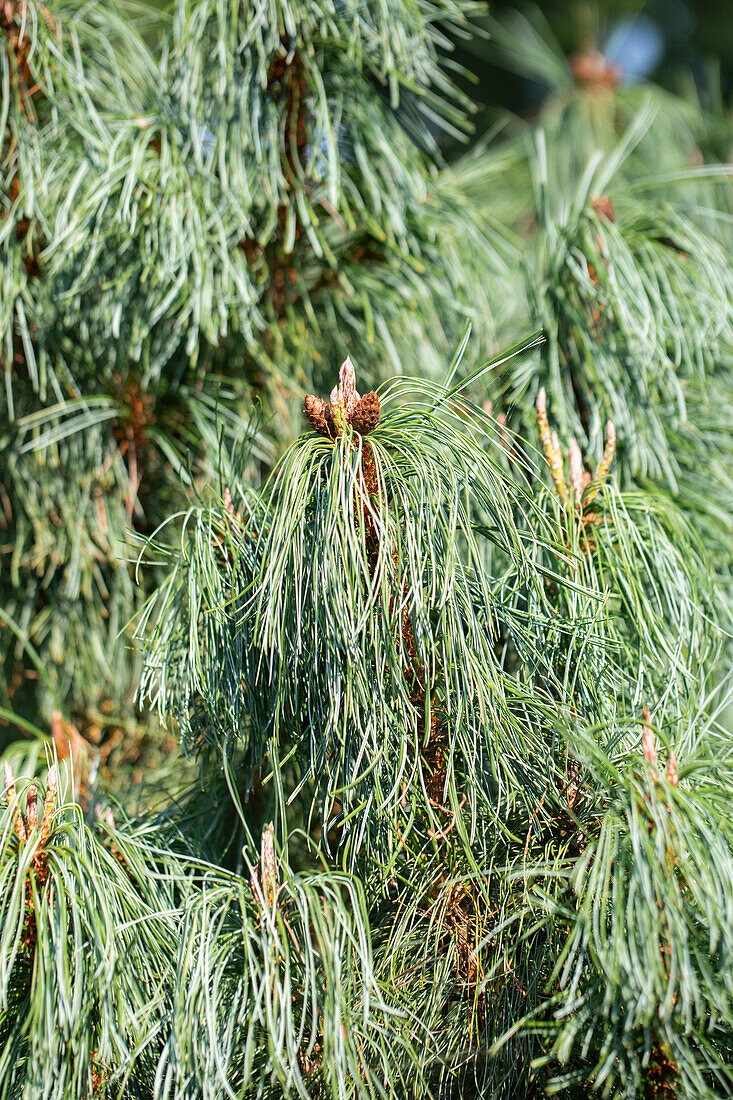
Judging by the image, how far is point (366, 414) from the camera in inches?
16.4

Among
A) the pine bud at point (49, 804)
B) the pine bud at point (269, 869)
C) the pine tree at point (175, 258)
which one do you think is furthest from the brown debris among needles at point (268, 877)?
the pine tree at point (175, 258)

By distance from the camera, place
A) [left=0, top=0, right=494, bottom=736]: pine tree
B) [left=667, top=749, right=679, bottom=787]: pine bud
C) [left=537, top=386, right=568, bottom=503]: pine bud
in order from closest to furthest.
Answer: [left=667, top=749, right=679, bottom=787]: pine bud
[left=537, top=386, right=568, bottom=503]: pine bud
[left=0, top=0, right=494, bottom=736]: pine tree

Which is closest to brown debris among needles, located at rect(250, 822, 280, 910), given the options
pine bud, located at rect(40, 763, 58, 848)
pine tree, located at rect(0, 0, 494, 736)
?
pine bud, located at rect(40, 763, 58, 848)

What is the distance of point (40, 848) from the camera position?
1.41ft

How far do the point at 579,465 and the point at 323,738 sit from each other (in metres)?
0.22

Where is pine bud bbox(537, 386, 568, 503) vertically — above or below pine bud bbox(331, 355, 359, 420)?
below

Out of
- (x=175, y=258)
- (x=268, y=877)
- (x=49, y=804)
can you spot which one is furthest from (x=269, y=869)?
(x=175, y=258)

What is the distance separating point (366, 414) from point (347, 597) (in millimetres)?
91

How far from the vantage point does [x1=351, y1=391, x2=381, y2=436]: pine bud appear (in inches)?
16.4

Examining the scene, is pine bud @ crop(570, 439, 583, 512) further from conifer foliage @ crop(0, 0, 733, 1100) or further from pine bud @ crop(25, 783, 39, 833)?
pine bud @ crop(25, 783, 39, 833)

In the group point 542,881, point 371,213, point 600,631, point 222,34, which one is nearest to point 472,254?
point 371,213

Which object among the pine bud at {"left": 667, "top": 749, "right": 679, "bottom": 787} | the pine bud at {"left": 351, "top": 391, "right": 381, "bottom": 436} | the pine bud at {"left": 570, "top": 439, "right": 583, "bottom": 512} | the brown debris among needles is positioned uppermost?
the pine bud at {"left": 351, "top": 391, "right": 381, "bottom": 436}

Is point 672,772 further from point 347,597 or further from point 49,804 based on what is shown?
point 49,804

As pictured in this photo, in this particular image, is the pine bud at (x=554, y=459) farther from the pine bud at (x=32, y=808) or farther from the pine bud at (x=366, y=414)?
the pine bud at (x=32, y=808)
